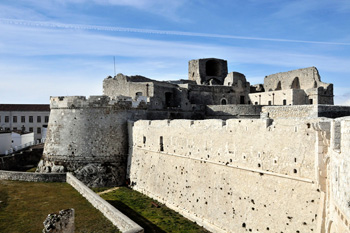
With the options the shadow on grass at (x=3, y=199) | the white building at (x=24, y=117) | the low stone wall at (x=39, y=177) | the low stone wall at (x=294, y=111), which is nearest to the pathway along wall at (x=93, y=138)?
the low stone wall at (x=39, y=177)

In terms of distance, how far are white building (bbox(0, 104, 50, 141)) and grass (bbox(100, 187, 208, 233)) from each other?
2763 centimetres

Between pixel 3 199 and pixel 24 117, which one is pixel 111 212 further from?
pixel 24 117

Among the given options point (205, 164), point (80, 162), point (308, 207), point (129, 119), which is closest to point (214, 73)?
point (129, 119)

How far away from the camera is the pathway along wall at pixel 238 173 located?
305 inches

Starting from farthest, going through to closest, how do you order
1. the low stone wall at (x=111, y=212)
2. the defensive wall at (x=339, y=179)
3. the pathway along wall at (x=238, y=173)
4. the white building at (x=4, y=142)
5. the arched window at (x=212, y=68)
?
the arched window at (x=212, y=68) < the white building at (x=4, y=142) < the low stone wall at (x=111, y=212) < the pathway along wall at (x=238, y=173) < the defensive wall at (x=339, y=179)

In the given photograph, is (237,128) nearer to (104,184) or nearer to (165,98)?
(104,184)

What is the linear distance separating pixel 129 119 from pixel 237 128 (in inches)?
329

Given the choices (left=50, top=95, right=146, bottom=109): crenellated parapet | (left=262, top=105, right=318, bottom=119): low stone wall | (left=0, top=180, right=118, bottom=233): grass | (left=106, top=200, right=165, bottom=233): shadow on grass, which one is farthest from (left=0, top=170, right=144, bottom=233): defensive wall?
(left=262, top=105, right=318, bottom=119): low stone wall

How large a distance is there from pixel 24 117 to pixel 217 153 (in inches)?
1351

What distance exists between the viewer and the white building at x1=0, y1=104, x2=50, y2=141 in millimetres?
37812

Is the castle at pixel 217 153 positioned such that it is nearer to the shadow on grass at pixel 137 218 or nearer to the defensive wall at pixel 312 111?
the defensive wall at pixel 312 111

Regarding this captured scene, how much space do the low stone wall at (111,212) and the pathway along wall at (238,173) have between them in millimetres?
2820

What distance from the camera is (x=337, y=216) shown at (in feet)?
19.2

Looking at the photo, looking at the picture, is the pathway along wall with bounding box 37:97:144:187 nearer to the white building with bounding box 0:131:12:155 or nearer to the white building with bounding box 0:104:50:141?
the white building with bounding box 0:131:12:155
